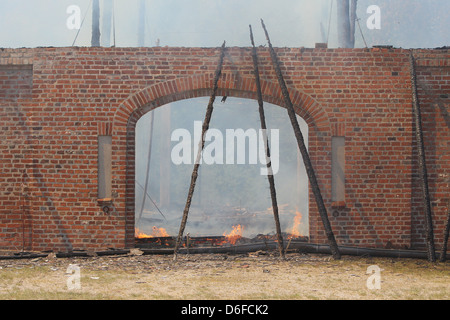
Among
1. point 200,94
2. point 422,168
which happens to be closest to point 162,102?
point 200,94

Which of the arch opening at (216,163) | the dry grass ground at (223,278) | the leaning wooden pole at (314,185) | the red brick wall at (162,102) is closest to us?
the dry grass ground at (223,278)

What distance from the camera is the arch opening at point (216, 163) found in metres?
19.7

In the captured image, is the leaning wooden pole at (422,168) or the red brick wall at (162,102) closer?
the leaning wooden pole at (422,168)

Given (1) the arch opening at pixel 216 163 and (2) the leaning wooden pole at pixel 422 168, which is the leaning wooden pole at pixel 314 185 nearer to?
(2) the leaning wooden pole at pixel 422 168

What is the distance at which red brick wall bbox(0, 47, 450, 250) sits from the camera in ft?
28.0

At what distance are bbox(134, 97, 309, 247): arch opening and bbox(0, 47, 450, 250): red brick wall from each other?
9.40 m

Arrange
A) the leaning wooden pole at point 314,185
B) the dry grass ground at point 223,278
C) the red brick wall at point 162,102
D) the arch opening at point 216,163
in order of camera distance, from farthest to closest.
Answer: the arch opening at point 216,163 < the red brick wall at point 162,102 < the leaning wooden pole at point 314,185 < the dry grass ground at point 223,278

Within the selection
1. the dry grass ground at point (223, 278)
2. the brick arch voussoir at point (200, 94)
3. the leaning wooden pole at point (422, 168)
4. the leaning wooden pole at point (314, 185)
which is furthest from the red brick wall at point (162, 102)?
the dry grass ground at point (223, 278)

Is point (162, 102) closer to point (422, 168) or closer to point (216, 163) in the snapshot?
point (422, 168)

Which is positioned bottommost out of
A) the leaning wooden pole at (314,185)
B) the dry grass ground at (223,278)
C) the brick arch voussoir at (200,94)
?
the dry grass ground at (223,278)

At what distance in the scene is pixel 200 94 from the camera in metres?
8.81

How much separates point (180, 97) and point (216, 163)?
485 inches

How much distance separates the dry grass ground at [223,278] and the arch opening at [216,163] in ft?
33.1

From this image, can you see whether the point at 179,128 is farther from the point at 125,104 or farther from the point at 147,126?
the point at 125,104
